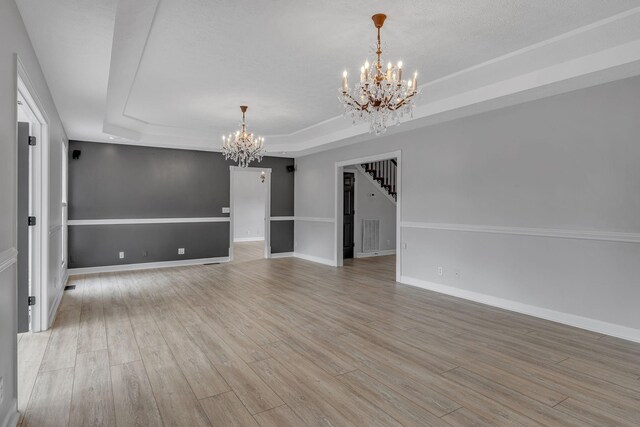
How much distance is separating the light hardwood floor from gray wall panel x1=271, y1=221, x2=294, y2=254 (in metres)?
4.04

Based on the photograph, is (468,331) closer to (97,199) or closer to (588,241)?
(588,241)

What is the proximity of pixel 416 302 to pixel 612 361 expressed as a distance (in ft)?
7.17

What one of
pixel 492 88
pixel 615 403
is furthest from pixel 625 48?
pixel 615 403

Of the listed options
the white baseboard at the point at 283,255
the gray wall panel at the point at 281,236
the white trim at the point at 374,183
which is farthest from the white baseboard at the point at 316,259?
the white trim at the point at 374,183

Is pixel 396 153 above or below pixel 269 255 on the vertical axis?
above

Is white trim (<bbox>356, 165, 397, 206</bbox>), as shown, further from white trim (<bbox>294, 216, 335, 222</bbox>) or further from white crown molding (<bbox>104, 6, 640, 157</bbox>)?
white crown molding (<bbox>104, 6, 640, 157</bbox>)

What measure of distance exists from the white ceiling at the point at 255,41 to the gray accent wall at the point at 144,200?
206 cm

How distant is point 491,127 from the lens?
4.77 m

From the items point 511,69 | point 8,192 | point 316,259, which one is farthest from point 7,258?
point 316,259

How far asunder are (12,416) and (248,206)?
36.0ft

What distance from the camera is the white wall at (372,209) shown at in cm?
903

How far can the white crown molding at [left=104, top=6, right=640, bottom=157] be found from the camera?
2951 millimetres

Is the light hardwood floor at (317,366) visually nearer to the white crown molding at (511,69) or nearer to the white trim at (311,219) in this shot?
the white crown molding at (511,69)

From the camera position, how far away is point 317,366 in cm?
293
